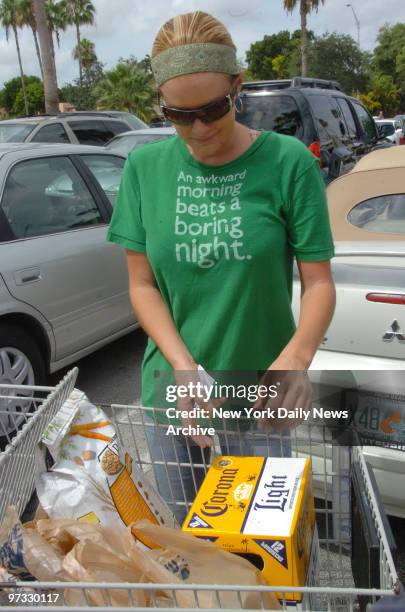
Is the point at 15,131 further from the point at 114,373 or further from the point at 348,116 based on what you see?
the point at 114,373

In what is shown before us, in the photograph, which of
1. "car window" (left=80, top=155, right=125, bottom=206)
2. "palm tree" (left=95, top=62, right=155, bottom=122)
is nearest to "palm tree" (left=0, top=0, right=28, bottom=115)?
"palm tree" (left=95, top=62, right=155, bottom=122)

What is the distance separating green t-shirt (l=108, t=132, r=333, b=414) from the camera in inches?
67.1

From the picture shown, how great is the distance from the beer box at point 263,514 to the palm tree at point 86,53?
6251 cm

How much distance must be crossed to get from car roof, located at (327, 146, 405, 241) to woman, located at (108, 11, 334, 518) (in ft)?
5.98

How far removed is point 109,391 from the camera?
5.11 meters

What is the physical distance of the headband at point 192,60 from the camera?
1.58 metres

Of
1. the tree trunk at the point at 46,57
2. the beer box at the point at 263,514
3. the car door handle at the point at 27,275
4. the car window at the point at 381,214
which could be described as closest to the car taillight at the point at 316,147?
the car window at the point at 381,214

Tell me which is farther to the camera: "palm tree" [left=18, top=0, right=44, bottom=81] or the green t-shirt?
"palm tree" [left=18, top=0, right=44, bottom=81]

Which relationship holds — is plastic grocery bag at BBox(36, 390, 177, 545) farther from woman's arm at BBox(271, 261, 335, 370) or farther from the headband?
the headband

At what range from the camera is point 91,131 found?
1285cm

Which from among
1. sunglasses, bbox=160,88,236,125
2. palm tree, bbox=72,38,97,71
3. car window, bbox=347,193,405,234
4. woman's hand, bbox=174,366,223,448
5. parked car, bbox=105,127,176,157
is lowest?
woman's hand, bbox=174,366,223,448

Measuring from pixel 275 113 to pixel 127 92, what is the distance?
32.7 m

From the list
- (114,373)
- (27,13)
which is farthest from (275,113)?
(27,13)

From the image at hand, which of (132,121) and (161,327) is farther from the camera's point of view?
(132,121)
